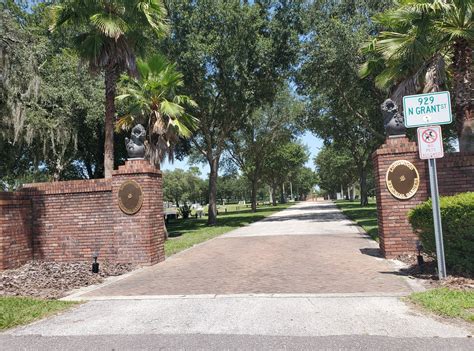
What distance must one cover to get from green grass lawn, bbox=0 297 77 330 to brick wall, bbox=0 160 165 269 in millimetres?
3689

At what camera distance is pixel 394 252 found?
9945mm

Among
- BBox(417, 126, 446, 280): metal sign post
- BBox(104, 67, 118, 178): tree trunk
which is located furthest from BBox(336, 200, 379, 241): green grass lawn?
BBox(104, 67, 118, 178): tree trunk

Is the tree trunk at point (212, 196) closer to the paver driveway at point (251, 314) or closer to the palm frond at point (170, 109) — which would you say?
the palm frond at point (170, 109)

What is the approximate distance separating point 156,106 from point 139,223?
661cm

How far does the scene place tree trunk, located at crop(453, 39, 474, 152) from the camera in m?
10.2

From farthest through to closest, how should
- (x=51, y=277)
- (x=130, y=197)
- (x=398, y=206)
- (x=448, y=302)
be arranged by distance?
(x=130, y=197) < (x=398, y=206) < (x=51, y=277) < (x=448, y=302)

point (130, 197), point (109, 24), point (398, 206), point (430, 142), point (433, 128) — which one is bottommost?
point (398, 206)

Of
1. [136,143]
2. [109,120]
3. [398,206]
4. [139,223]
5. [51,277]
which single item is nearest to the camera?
[51,277]

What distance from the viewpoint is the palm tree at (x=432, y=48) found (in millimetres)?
9492

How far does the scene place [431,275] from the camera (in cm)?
773

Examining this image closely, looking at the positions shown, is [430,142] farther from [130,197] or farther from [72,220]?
[72,220]

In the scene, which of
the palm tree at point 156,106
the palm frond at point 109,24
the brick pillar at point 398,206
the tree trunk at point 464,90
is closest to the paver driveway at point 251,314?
the brick pillar at point 398,206

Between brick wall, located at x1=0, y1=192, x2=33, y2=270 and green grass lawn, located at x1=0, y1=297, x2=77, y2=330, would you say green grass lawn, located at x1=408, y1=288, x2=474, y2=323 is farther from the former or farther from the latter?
brick wall, located at x1=0, y1=192, x2=33, y2=270

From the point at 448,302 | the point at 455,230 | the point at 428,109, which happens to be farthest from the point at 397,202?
the point at 448,302
